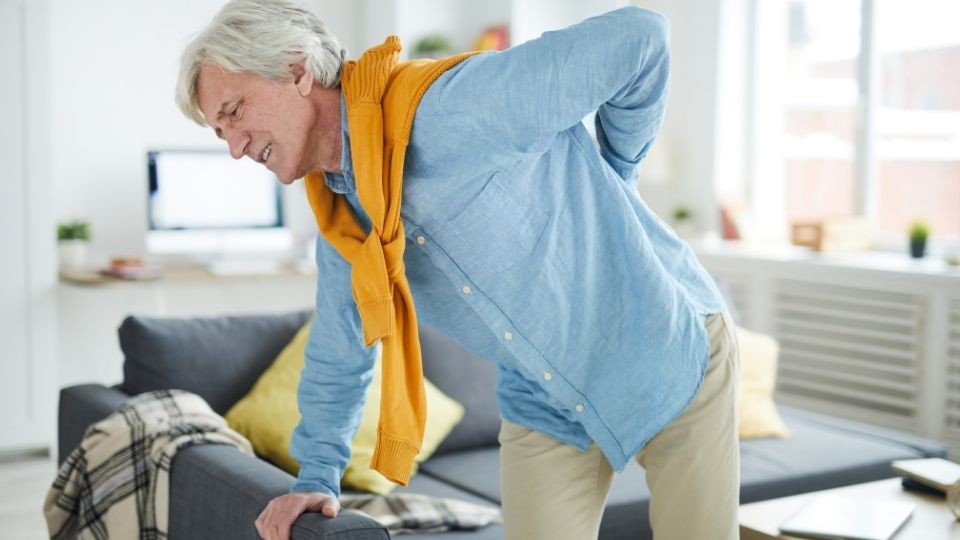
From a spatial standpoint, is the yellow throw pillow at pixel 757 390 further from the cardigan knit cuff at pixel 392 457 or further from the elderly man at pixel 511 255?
the cardigan knit cuff at pixel 392 457

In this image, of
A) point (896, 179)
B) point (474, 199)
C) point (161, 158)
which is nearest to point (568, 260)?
point (474, 199)

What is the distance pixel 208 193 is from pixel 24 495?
5.65ft

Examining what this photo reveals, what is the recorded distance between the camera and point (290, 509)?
6.15 feet

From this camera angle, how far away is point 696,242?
5.24 metres

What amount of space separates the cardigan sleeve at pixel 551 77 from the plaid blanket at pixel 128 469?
1239 mm

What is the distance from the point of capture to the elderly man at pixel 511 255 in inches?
58.2

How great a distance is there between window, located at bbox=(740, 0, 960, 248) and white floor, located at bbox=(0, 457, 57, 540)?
11.3 ft

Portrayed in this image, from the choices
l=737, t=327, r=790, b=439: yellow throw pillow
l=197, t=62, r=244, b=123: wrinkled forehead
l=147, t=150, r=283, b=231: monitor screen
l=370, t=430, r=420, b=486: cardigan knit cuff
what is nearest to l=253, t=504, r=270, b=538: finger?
l=370, t=430, r=420, b=486: cardigan knit cuff

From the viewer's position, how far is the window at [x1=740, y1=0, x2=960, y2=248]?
15.1 feet

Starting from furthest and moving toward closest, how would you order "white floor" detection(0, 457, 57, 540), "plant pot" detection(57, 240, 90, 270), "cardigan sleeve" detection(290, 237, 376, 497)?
"plant pot" detection(57, 240, 90, 270)
"white floor" detection(0, 457, 57, 540)
"cardigan sleeve" detection(290, 237, 376, 497)

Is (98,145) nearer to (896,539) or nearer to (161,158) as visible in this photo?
(161,158)

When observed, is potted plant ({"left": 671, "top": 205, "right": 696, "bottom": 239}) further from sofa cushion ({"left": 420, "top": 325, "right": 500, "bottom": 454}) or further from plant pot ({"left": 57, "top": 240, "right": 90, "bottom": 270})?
plant pot ({"left": 57, "top": 240, "right": 90, "bottom": 270})

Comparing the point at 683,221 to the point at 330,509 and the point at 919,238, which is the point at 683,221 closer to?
the point at 919,238

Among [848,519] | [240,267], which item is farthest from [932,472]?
[240,267]
